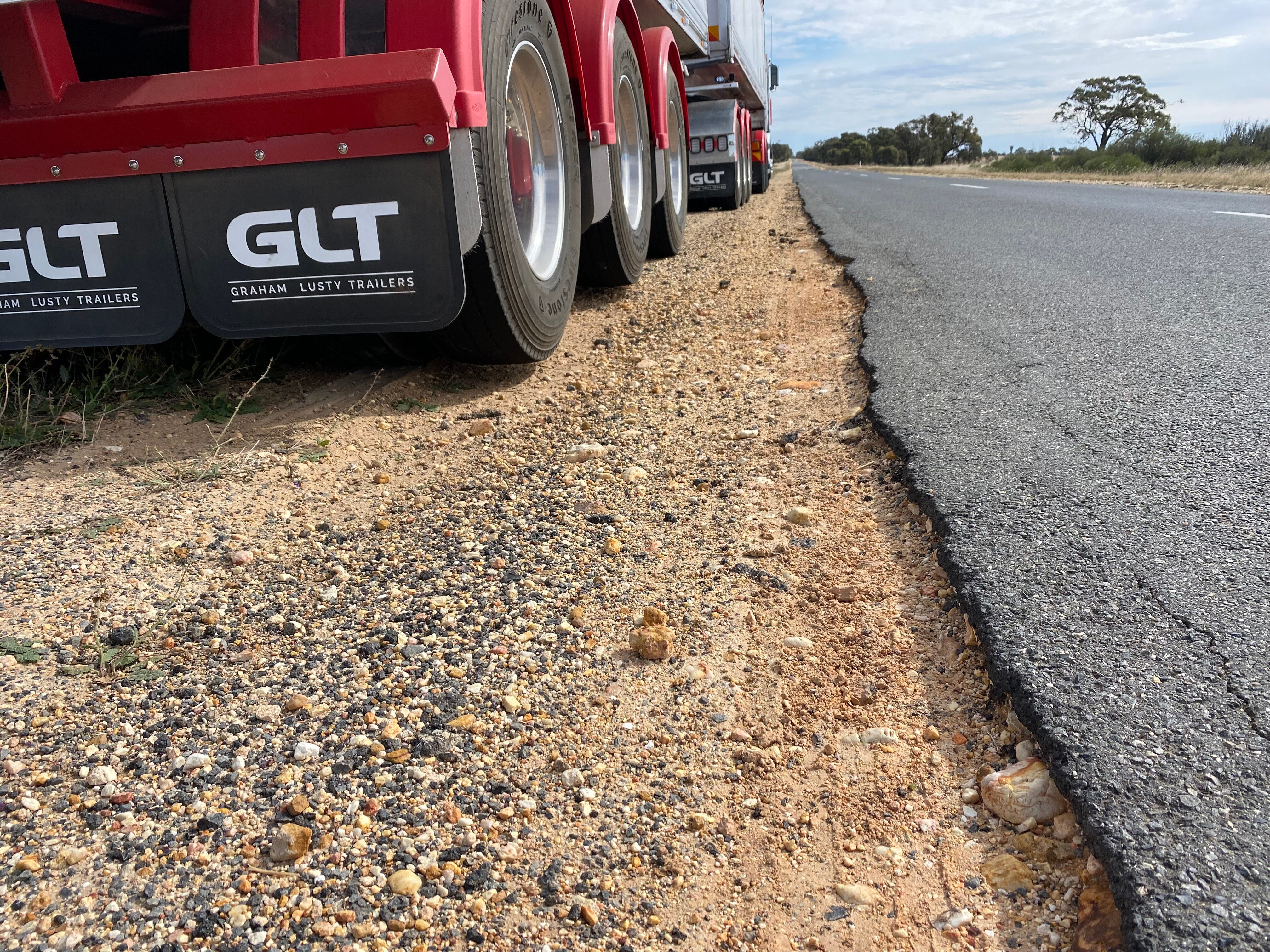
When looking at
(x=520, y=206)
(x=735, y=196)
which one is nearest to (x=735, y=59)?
(x=735, y=196)

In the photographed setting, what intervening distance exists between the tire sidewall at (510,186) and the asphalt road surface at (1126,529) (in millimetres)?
1302

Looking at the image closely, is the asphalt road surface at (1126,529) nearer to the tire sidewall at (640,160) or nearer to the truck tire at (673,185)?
the tire sidewall at (640,160)

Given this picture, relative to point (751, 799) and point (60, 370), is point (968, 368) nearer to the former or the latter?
point (751, 799)

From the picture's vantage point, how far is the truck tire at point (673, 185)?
6105mm

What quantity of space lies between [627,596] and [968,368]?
6.49 feet

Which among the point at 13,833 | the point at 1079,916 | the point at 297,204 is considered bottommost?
the point at 1079,916

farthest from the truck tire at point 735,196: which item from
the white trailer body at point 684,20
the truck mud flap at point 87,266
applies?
the truck mud flap at point 87,266

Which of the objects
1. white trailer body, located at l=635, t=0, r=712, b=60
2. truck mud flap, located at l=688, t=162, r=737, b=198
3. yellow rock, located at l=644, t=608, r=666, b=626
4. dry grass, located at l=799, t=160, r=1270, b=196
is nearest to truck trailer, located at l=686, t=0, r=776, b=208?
truck mud flap, located at l=688, t=162, r=737, b=198

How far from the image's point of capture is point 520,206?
10.8 ft

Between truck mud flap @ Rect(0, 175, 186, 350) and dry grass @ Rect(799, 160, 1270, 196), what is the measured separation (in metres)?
14.8

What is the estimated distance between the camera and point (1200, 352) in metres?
3.26

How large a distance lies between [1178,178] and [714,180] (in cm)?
1223

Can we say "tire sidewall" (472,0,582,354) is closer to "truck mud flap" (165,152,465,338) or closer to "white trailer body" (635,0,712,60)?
"truck mud flap" (165,152,465,338)

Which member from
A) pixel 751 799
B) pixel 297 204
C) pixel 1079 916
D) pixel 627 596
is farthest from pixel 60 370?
pixel 1079 916
